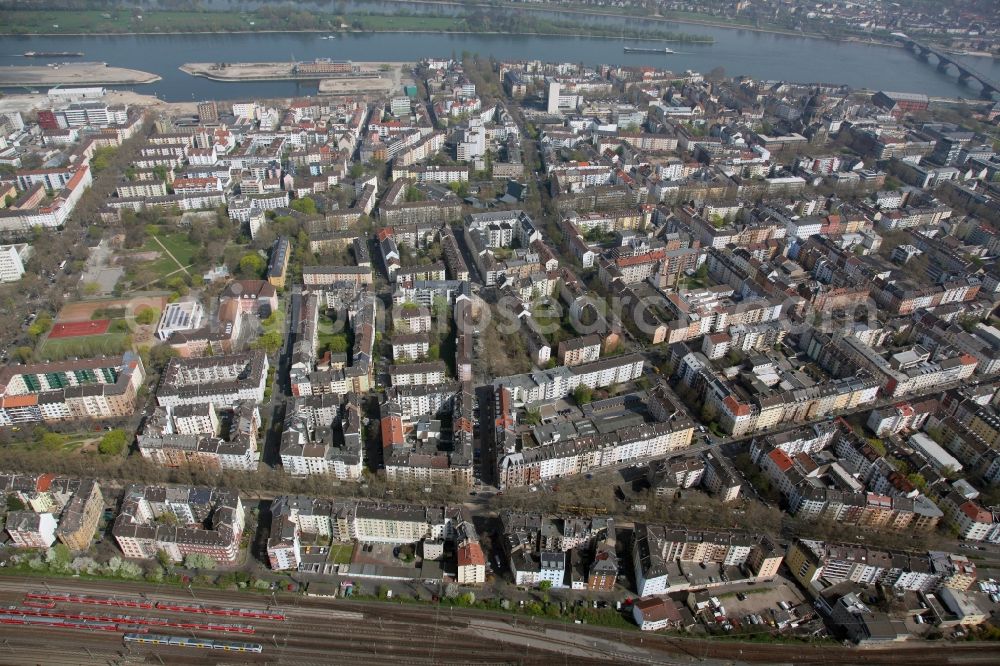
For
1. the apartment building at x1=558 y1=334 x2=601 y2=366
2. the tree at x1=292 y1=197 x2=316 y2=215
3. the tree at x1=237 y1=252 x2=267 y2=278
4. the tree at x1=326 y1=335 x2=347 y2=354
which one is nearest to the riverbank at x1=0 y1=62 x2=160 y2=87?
the tree at x1=292 y1=197 x2=316 y2=215

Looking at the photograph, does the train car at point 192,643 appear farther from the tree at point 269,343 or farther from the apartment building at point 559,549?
the tree at point 269,343

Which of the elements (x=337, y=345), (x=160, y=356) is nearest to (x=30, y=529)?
(x=160, y=356)

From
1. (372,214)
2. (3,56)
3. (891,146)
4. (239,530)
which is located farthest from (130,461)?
(3,56)

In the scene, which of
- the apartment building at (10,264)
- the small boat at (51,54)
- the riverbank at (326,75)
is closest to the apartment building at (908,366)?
the apartment building at (10,264)

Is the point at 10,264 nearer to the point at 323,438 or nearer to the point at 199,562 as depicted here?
the point at 323,438

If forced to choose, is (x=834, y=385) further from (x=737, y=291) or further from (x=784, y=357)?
(x=737, y=291)

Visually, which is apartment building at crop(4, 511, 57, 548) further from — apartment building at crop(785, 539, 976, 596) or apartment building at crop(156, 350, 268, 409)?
apartment building at crop(785, 539, 976, 596)
